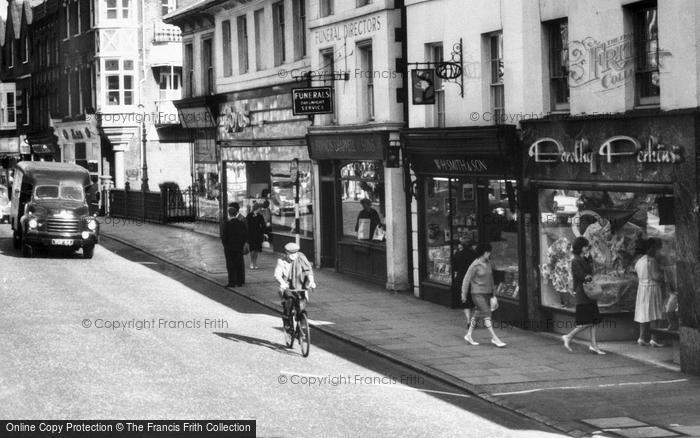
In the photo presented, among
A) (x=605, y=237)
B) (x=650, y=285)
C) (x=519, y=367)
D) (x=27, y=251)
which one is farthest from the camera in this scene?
(x=27, y=251)

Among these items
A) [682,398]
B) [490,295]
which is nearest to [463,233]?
[490,295]

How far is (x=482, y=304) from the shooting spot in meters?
21.2

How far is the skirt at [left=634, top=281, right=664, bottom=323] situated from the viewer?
65.9 ft

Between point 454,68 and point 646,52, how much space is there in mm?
6516

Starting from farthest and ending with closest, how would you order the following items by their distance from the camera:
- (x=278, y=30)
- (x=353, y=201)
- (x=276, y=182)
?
(x=276, y=182), (x=278, y=30), (x=353, y=201)

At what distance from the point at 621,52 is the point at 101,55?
42434 millimetres

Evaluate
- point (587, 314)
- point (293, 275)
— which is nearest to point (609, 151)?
point (587, 314)

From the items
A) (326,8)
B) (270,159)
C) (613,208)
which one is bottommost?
(613,208)

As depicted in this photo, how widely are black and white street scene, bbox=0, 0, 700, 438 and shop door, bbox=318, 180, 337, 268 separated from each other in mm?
68

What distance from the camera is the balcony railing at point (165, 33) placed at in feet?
194

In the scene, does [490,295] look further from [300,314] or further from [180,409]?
[180,409]

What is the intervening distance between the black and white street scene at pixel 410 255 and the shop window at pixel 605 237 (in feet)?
0.12

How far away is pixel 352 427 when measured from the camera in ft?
48.4

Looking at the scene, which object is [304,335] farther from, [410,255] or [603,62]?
[410,255]
